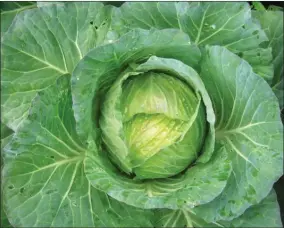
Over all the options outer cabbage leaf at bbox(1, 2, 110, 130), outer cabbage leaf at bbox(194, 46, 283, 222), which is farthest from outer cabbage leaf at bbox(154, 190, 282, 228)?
outer cabbage leaf at bbox(1, 2, 110, 130)

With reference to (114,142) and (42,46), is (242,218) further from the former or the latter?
(42,46)

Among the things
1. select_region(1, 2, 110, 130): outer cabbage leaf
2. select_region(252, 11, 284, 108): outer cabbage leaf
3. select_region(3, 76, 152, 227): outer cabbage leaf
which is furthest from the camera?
select_region(252, 11, 284, 108): outer cabbage leaf

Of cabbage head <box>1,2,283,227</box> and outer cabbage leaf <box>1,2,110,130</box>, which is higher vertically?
outer cabbage leaf <box>1,2,110,130</box>

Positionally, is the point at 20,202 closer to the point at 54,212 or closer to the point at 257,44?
the point at 54,212

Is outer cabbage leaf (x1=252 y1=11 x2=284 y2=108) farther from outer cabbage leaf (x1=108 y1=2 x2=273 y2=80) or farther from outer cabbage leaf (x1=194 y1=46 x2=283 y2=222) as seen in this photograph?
outer cabbage leaf (x1=194 y1=46 x2=283 y2=222)

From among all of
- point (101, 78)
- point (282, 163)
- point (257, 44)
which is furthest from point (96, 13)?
point (282, 163)

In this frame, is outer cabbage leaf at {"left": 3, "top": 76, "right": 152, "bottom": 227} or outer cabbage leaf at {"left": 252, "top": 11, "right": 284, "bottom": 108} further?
outer cabbage leaf at {"left": 252, "top": 11, "right": 284, "bottom": 108}

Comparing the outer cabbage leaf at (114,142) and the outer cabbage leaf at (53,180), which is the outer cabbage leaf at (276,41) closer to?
the outer cabbage leaf at (114,142)

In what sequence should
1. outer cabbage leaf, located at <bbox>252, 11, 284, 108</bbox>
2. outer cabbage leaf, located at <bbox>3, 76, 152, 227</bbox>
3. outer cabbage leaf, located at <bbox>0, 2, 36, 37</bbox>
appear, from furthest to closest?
outer cabbage leaf, located at <bbox>0, 2, 36, 37</bbox> < outer cabbage leaf, located at <bbox>252, 11, 284, 108</bbox> < outer cabbage leaf, located at <bbox>3, 76, 152, 227</bbox>

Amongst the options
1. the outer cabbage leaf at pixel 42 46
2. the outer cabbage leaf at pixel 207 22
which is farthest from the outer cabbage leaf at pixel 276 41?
the outer cabbage leaf at pixel 42 46
